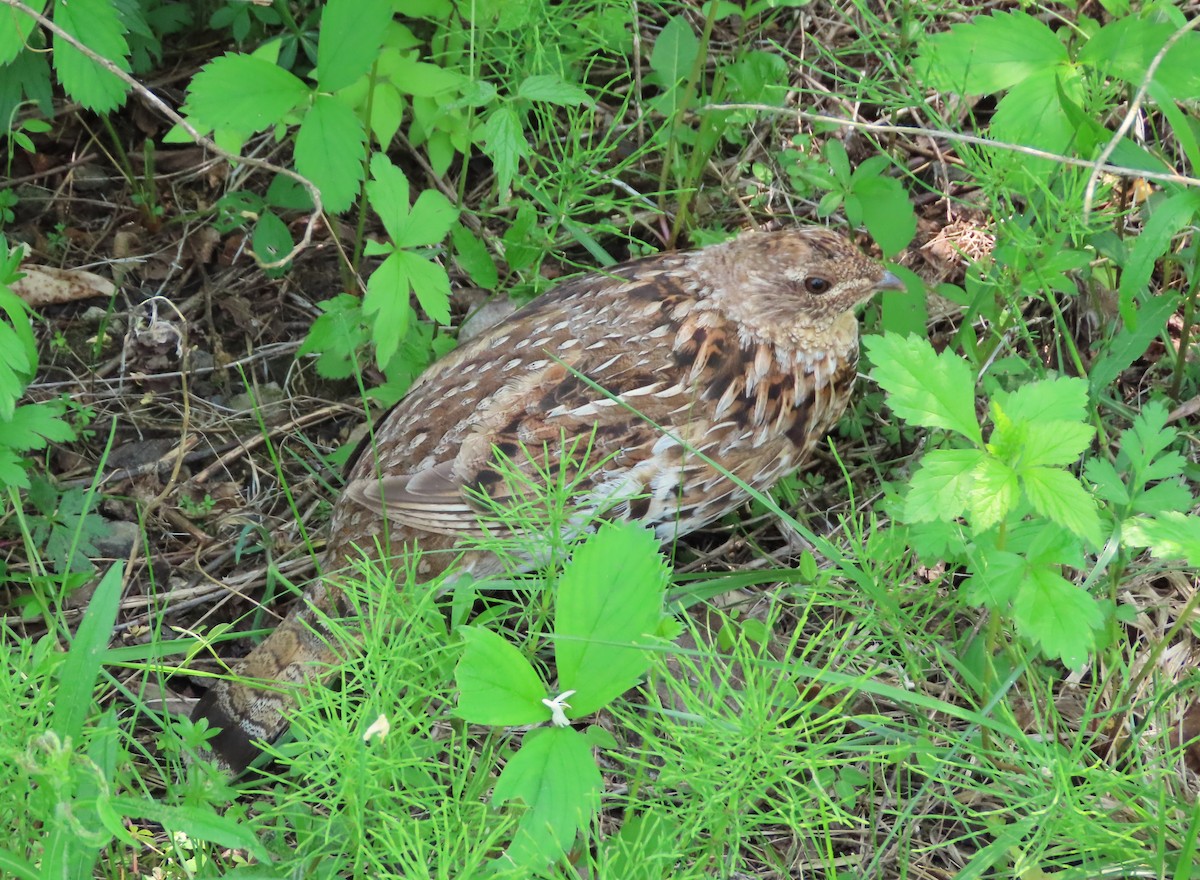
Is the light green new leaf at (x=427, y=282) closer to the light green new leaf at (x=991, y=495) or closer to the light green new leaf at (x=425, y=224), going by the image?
the light green new leaf at (x=425, y=224)

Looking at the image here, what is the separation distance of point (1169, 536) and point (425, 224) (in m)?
2.45

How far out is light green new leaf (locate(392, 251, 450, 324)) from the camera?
3969 mm

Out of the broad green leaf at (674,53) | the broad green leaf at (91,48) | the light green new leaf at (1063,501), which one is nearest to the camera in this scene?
the light green new leaf at (1063,501)

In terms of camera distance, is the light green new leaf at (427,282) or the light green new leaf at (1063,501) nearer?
the light green new leaf at (1063,501)

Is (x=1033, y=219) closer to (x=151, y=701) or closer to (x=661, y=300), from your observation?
(x=661, y=300)

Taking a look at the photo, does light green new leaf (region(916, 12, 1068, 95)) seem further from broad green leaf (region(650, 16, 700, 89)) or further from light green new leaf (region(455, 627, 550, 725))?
light green new leaf (region(455, 627, 550, 725))

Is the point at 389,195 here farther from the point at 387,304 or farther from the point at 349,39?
the point at 349,39

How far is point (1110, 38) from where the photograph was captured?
3.64 meters

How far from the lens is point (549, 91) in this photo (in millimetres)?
3908

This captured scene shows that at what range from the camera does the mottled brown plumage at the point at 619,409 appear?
3.84 meters

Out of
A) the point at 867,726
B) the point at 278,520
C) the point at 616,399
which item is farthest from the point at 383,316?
the point at 867,726

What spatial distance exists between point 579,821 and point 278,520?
242 centimetres

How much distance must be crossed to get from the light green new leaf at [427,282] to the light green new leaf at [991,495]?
1900 millimetres

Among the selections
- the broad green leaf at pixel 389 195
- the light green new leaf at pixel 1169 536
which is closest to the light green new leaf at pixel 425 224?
the broad green leaf at pixel 389 195
